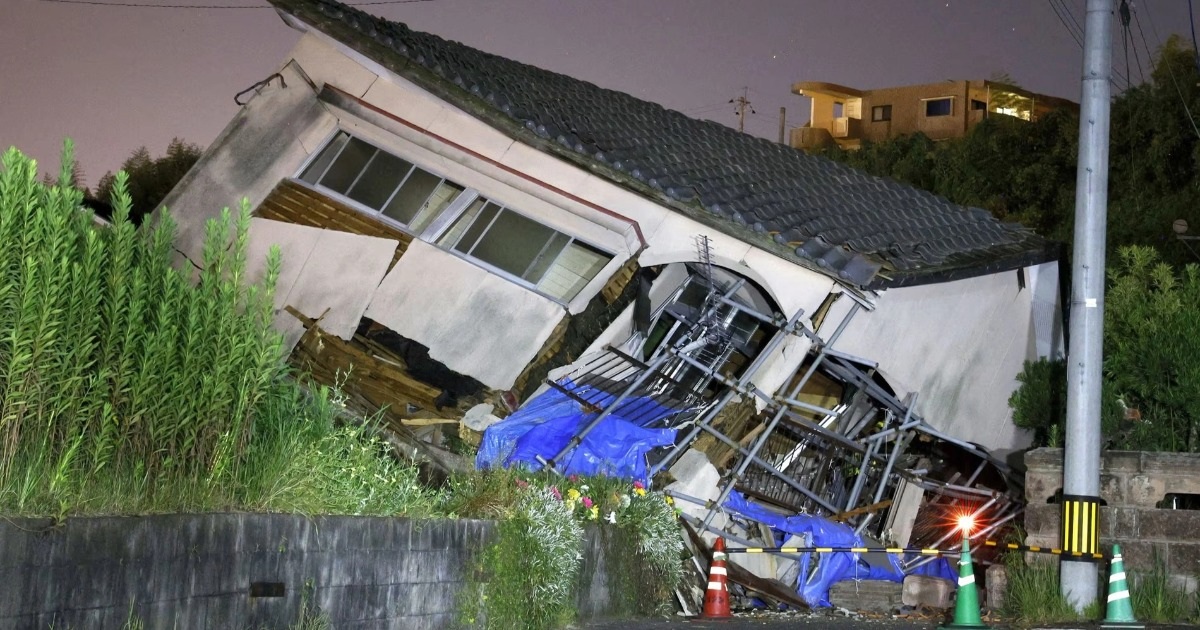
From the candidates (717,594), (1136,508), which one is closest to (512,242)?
(717,594)

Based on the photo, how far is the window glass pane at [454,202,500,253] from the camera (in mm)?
18062

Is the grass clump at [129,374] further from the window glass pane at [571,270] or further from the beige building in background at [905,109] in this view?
the beige building in background at [905,109]

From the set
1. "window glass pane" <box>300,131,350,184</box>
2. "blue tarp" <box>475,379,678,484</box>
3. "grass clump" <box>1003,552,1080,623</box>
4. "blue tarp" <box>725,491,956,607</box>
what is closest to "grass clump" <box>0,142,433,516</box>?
"grass clump" <box>1003,552,1080,623</box>

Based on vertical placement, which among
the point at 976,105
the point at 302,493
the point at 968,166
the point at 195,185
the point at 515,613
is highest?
the point at 976,105

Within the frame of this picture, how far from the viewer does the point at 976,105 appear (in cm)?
7225

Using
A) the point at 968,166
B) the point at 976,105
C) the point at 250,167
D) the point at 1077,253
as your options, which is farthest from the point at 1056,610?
the point at 976,105

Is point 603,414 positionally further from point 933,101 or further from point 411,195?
point 933,101

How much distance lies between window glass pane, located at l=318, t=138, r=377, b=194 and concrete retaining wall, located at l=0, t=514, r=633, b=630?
8.96m

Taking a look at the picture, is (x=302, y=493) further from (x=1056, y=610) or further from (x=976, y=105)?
(x=976, y=105)

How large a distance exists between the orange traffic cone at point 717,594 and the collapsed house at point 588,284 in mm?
2203

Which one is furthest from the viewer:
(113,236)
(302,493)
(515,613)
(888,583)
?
(888,583)

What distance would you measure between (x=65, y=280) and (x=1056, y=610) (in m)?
9.75

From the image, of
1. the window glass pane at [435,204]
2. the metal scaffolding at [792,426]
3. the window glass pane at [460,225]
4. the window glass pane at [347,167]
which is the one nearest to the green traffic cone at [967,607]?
the metal scaffolding at [792,426]

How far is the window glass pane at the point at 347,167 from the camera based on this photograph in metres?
18.6
